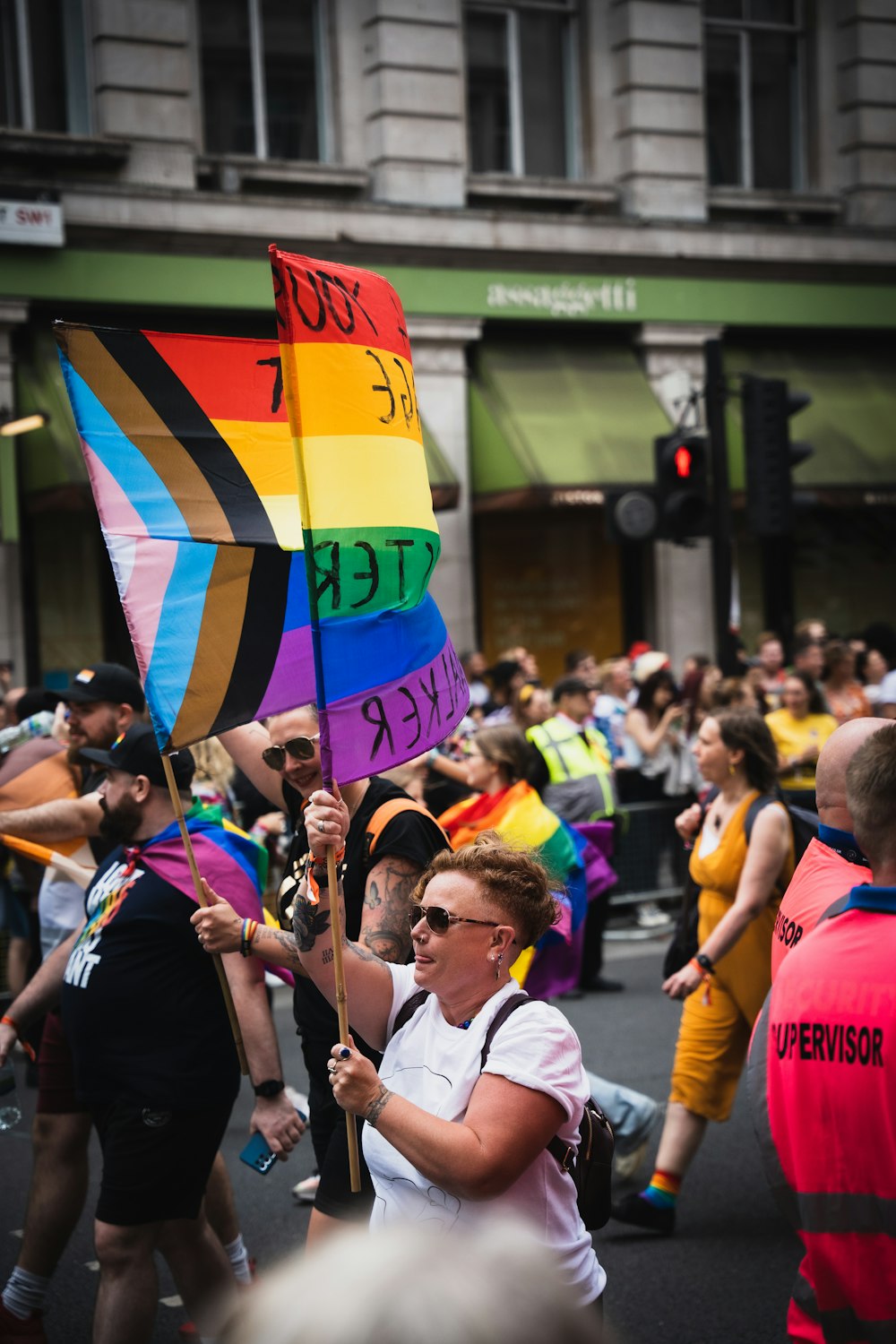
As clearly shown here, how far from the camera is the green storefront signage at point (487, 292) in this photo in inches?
626

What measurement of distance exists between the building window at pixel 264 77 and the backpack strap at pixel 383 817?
14.7m

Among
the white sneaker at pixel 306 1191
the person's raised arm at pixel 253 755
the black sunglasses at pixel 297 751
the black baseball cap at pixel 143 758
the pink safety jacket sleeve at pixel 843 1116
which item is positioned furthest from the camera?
the white sneaker at pixel 306 1191

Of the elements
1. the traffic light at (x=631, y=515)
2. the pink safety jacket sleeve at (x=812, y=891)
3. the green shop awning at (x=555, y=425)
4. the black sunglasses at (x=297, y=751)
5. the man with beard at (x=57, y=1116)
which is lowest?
the man with beard at (x=57, y=1116)

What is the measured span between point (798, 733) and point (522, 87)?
11.3m

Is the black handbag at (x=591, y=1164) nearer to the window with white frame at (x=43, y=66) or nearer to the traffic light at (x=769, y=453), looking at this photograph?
the traffic light at (x=769, y=453)

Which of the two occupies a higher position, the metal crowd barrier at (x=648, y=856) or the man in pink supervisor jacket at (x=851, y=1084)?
the man in pink supervisor jacket at (x=851, y=1084)

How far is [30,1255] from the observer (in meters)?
4.64

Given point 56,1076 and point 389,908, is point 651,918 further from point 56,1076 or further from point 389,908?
point 389,908

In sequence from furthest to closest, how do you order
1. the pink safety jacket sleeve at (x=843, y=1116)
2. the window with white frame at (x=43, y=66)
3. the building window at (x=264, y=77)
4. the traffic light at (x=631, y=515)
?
the building window at (x=264, y=77)
the window with white frame at (x=43, y=66)
the traffic light at (x=631, y=515)
the pink safety jacket sleeve at (x=843, y=1116)

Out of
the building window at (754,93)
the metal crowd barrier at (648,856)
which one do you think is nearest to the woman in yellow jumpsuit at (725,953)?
the metal crowd barrier at (648,856)

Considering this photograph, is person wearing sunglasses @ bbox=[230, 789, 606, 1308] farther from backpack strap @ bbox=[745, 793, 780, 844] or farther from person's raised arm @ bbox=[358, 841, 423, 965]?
backpack strap @ bbox=[745, 793, 780, 844]

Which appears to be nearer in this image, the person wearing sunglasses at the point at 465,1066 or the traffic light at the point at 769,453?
the person wearing sunglasses at the point at 465,1066

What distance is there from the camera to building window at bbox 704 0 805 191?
20016 millimetres

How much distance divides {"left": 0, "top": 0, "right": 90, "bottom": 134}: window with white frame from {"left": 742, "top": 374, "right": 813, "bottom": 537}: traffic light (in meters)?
8.62
